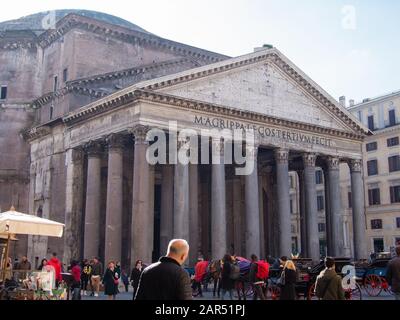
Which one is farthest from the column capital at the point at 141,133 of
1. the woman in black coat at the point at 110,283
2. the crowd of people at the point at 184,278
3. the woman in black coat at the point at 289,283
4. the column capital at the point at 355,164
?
the column capital at the point at 355,164

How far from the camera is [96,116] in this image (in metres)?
20.8

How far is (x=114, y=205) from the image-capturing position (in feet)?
63.4

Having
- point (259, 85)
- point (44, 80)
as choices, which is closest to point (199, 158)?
point (259, 85)

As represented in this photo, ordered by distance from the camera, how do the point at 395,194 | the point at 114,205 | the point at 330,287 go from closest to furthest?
1. the point at 330,287
2. the point at 114,205
3. the point at 395,194

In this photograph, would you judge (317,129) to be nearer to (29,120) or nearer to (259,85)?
(259,85)

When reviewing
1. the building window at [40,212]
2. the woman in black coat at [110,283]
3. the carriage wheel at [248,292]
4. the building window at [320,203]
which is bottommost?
the carriage wheel at [248,292]

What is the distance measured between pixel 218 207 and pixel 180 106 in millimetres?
4247

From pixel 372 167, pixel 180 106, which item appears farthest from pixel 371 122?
pixel 180 106

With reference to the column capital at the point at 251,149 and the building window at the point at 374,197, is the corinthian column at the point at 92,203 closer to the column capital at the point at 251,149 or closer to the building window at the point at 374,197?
the column capital at the point at 251,149

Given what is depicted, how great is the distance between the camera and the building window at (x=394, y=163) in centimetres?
3344

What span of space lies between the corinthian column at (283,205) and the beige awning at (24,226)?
13.4 m

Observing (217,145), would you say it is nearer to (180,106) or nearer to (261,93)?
(180,106)

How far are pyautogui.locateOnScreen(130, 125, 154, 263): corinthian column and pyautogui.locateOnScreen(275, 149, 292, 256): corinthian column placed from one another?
631cm

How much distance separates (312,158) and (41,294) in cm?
1687
